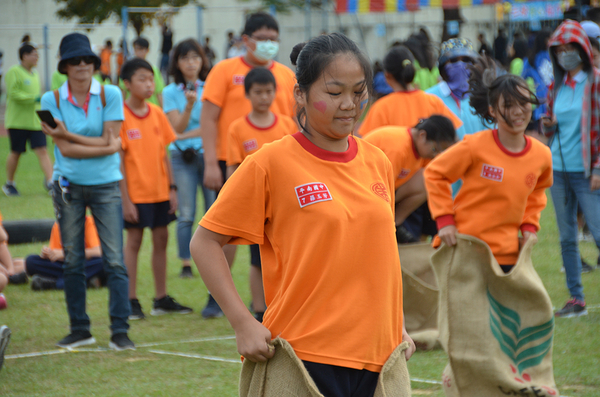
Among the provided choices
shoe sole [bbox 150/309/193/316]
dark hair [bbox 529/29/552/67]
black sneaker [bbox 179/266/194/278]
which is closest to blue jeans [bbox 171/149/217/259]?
black sneaker [bbox 179/266/194/278]

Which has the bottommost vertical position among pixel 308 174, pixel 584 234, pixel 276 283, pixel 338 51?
pixel 584 234

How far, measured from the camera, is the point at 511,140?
4145 mm

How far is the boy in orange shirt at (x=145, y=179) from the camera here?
5.82 meters

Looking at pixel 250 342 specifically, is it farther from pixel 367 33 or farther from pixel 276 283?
pixel 367 33

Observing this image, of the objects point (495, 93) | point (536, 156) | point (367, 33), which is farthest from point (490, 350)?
point (367, 33)

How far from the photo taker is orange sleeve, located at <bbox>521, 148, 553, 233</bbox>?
4.16 meters

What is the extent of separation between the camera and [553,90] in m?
5.83

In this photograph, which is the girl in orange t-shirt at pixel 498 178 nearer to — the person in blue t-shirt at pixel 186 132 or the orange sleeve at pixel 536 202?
the orange sleeve at pixel 536 202

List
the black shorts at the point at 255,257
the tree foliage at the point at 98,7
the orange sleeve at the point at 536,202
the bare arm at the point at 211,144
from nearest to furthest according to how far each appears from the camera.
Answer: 1. the orange sleeve at the point at 536,202
2. the black shorts at the point at 255,257
3. the bare arm at the point at 211,144
4. the tree foliage at the point at 98,7

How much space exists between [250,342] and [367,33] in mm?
27127

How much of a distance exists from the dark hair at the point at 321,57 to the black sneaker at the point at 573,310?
3.86 meters

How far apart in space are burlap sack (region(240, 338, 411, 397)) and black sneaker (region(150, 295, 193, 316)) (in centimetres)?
383

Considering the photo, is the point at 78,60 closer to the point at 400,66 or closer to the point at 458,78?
the point at 400,66

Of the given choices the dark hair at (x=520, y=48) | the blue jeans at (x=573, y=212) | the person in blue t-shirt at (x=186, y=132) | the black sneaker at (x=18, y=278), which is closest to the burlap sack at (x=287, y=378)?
the blue jeans at (x=573, y=212)
